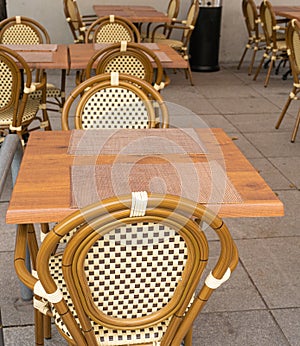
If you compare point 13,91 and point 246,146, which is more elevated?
point 13,91

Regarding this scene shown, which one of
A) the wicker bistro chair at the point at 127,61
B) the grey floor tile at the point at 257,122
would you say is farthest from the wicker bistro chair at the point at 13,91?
the grey floor tile at the point at 257,122

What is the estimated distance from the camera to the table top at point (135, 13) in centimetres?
570

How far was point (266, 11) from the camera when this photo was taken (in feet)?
18.7

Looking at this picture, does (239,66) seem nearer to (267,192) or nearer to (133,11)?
(133,11)

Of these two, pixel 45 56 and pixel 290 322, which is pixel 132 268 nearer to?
pixel 290 322

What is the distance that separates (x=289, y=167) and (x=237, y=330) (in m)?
1.88

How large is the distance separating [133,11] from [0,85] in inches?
138

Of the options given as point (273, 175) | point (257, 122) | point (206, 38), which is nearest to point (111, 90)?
point (273, 175)

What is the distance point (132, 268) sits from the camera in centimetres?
131

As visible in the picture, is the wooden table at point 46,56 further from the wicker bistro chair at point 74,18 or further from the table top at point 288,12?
the table top at point 288,12

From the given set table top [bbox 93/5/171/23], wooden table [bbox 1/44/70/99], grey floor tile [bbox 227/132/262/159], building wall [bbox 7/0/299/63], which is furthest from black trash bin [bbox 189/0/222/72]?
wooden table [bbox 1/44/70/99]

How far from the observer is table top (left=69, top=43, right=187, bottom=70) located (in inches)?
135

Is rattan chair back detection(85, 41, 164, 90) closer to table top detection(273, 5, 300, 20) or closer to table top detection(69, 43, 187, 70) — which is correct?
table top detection(69, 43, 187, 70)

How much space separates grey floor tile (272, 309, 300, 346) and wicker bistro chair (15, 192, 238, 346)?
29.2 inches
